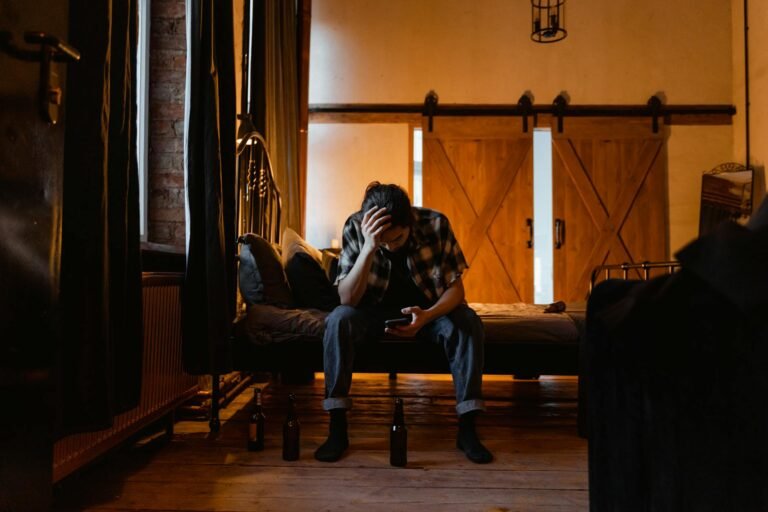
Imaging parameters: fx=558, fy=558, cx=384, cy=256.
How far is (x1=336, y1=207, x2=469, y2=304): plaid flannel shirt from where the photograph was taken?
7.71 ft

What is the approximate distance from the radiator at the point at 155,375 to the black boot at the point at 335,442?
63 cm

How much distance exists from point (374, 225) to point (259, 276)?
30.5 inches

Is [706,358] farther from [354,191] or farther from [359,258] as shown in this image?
[354,191]

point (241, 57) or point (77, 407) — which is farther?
point (241, 57)

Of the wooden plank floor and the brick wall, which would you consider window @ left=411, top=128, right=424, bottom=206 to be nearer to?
the brick wall

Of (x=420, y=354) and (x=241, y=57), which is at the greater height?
(x=241, y=57)

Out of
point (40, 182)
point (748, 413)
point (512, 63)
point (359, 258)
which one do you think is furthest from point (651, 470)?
point (512, 63)

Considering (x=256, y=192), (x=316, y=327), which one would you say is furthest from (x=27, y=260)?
(x=256, y=192)

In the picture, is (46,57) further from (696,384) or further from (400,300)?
(400,300)

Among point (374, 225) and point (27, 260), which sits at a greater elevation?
point (374, 225)

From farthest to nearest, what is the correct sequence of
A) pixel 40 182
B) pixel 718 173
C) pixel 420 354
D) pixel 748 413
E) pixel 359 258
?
1. pixel 718 173
2. pixel 420 354
3. pixel 359 258
4. pixel 40 182
5. pixel 748 413

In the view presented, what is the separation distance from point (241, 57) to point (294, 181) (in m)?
1.30

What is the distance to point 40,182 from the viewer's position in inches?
39.6

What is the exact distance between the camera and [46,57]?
967 mm
